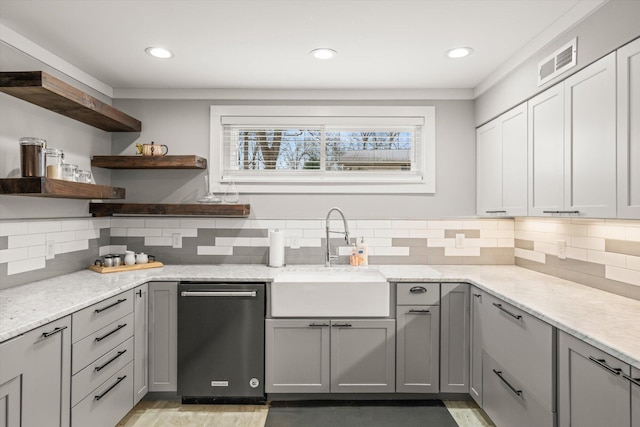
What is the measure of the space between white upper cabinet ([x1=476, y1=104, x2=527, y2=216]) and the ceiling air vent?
0.26m

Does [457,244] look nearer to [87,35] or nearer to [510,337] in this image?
[510,337]

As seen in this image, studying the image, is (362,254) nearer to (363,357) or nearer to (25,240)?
(363,357)

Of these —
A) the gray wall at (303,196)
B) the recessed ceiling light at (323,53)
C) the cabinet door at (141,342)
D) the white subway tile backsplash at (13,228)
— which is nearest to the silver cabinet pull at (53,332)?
the cabinet door at (141,342)

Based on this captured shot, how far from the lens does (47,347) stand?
1753mm

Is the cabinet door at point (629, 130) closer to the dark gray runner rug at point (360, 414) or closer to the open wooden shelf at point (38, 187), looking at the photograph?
the dark gray runner rug at point (360, 414)

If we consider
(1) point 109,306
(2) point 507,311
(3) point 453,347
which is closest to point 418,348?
(3) point 453,347

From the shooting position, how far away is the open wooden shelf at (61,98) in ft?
6.95

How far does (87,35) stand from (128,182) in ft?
4.43

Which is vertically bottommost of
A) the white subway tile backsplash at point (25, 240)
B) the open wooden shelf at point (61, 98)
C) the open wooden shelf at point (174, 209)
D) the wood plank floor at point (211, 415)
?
the wood plank floor at point (211, 415)

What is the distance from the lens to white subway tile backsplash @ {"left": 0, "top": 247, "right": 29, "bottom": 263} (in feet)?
7.34

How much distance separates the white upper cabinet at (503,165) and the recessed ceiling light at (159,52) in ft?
7.78

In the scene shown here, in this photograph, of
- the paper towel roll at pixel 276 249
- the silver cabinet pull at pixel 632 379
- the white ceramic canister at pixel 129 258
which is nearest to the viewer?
the silver cabinet pull at pixel 632 379

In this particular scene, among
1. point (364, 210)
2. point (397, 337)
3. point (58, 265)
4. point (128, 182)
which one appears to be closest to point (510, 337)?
point (397, 337)

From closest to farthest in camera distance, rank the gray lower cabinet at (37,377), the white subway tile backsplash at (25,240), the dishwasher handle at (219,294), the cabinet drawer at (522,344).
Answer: the gray lower cabinet at (37,377) → the cabinet drawer at (522,344) → the white subway tile backsplash at (25,240) → the dishwasher handle at (219,294)
